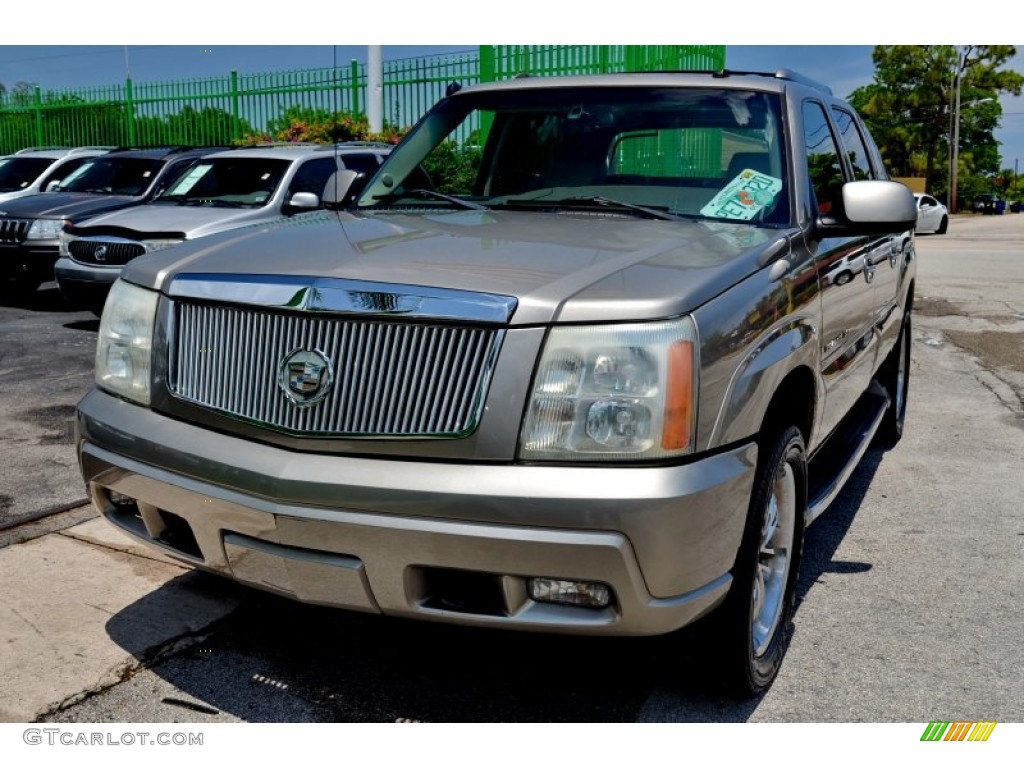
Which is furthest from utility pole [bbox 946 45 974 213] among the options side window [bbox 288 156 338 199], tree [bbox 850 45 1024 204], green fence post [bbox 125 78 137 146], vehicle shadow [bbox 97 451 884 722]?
vehicle shadow [bbox 97 451 884 722]

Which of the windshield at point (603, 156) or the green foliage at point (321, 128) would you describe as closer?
the windshield at point (603, 156)

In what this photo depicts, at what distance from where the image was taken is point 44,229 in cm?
1130

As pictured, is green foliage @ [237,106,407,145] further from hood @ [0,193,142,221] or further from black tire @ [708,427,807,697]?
black tire @ [708,427,807,697]

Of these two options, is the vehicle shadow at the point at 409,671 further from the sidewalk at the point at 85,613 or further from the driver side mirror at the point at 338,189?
the driver side mirror at the point at 338,189

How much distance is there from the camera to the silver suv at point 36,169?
14.1 m

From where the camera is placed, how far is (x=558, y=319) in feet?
8.32

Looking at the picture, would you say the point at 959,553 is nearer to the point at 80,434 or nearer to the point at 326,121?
the point at 80,434

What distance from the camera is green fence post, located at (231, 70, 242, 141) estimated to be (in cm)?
1845

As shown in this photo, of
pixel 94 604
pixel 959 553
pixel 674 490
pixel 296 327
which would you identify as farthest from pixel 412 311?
pixel 959 553

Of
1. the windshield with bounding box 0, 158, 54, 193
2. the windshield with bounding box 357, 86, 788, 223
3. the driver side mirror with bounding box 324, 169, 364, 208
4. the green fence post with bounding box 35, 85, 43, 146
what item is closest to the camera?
the windshield with bounding box 357, 86, 788, 223

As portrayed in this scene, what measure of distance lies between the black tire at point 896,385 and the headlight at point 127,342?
4.20 meters

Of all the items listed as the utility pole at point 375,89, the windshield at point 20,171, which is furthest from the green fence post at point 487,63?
the windshield at point 20,171

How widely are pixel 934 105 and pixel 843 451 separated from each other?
63.0 m

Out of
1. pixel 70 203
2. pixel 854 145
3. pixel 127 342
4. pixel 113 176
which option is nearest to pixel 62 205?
pixel 70 203
